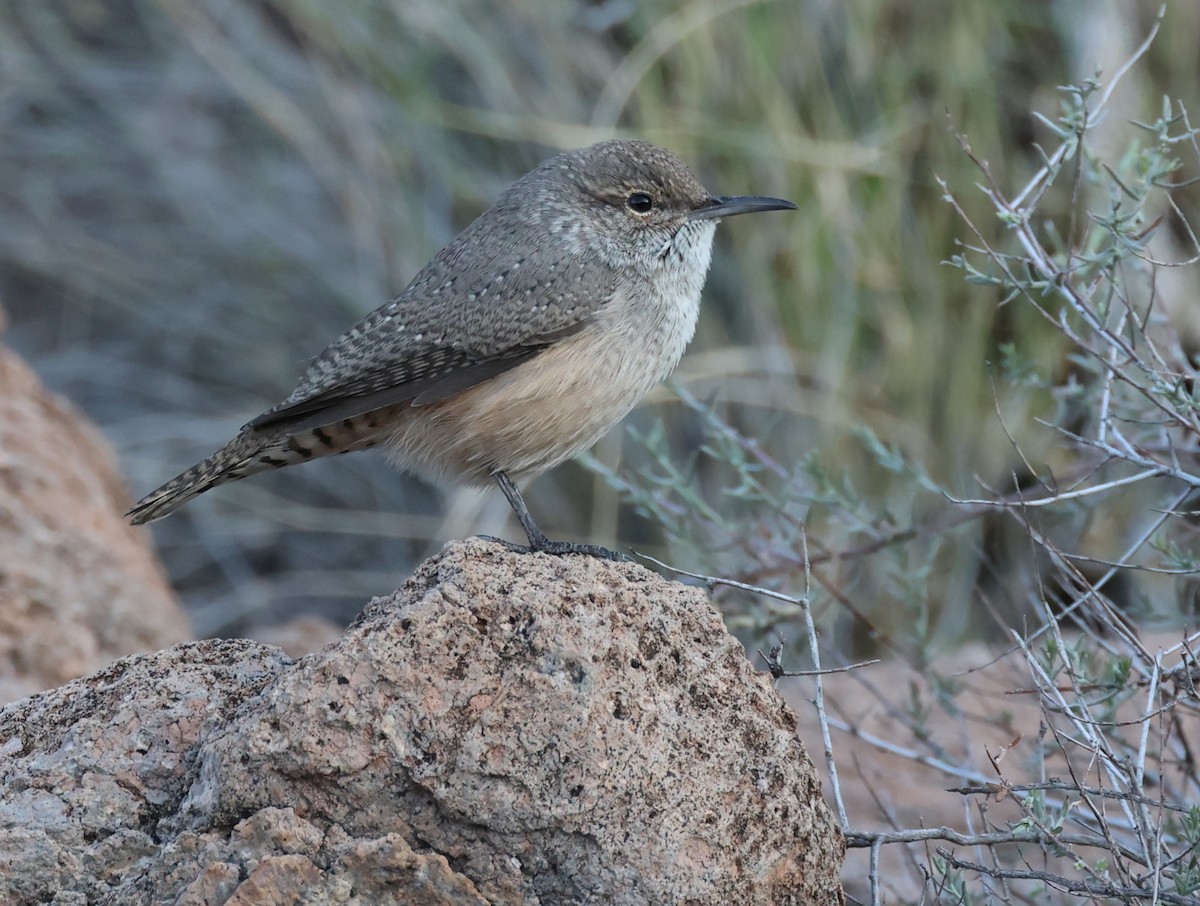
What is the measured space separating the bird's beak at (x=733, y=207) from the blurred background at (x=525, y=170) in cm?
196

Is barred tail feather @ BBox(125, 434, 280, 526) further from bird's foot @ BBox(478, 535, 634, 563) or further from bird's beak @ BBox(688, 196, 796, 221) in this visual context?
bird's beak @ BBox(688, 196, 796, 221)

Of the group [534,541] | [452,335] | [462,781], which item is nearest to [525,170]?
[452,335]

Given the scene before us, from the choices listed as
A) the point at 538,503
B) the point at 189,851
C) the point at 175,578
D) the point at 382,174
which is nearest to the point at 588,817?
the point at 189,851

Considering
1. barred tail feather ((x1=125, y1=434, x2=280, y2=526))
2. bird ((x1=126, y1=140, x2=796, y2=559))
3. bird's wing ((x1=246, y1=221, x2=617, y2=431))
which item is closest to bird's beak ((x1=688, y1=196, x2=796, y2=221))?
bird ((x1=126, y1=140, x2=796, y2=559))

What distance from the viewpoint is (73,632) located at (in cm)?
480

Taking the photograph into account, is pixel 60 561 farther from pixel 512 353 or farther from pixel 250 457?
pixel 512 353

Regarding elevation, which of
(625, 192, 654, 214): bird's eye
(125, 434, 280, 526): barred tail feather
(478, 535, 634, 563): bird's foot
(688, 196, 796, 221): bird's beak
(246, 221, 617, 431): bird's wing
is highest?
(625, 192, 654, 214): bird's eye

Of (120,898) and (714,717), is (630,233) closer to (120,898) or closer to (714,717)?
(714,717)

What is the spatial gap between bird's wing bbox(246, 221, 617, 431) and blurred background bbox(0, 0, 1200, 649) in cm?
222

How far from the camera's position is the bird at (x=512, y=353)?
428cm

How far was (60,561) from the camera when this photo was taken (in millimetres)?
5062

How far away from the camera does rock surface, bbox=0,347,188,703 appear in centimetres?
468

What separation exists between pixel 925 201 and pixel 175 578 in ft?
16.7

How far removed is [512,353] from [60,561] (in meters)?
1.87
